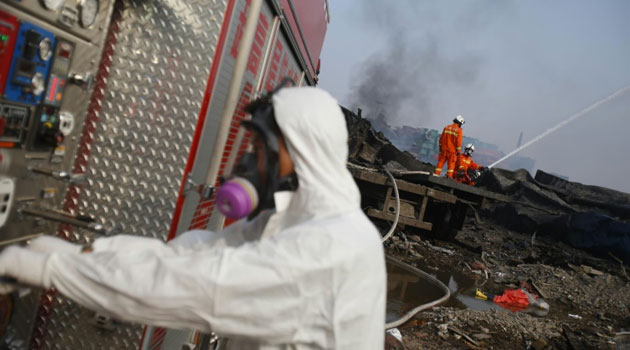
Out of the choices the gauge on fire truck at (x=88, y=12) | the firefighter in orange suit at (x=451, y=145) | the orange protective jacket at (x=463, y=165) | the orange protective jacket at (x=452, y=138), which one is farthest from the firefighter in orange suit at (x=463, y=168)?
the gauge on fire truck at (x=88, y=12)

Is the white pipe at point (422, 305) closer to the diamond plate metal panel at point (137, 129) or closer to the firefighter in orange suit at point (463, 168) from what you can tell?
the diamond plate metal panel at point (137, 129)

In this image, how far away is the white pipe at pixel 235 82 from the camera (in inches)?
89.7

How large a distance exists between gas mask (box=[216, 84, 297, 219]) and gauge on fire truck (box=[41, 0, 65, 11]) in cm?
97

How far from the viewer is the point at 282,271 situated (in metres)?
1.27

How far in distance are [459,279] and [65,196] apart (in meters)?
7.02

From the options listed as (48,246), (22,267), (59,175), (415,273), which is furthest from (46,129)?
(415,273)

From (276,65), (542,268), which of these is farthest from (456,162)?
(276,65)

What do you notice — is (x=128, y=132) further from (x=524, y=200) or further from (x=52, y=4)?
(x=524, y=200)

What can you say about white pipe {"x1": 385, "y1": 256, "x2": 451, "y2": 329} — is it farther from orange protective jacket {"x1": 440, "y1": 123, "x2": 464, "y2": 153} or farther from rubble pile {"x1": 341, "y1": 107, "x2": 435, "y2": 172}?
orange protective jacket {"x1": 440, "y1": 123, "x2": 464, "y2": 153}

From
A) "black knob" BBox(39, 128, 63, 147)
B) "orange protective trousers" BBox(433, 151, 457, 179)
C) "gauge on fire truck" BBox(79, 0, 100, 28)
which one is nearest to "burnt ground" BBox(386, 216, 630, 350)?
"orange protective trousers" BBox(433, 151, 457, 179)

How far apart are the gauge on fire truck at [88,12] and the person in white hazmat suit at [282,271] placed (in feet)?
3.40

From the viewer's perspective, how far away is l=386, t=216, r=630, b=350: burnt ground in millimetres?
4980

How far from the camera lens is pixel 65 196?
2.15 m

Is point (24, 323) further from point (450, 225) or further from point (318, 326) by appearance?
point (450, 225)
